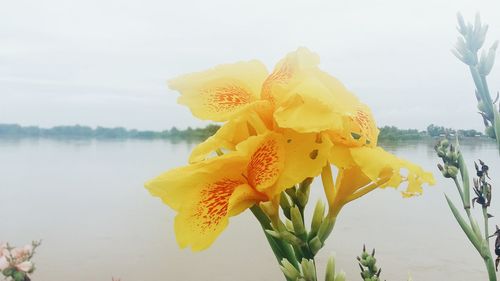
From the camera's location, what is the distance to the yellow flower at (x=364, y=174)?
897mm

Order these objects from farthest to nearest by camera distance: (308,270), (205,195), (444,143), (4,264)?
1. (4,264)
2. (444,143)
3. (205,195)
4. (308,270)

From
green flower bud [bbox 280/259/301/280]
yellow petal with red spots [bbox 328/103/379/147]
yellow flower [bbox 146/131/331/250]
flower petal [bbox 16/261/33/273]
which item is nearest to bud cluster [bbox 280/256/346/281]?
green flower bud [bbox 280/259/301/280]

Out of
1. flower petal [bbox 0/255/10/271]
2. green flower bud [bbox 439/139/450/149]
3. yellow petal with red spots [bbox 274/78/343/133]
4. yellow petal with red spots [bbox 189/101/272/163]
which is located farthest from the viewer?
flower petal [bbox 0/255/10/271]

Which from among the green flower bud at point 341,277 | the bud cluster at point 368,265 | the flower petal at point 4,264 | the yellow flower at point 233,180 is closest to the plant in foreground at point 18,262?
the flower petal at point 4,264

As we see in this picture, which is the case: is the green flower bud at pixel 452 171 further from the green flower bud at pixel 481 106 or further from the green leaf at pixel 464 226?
the green flower bud at pixel 481 106

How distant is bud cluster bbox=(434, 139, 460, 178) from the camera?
1510 mm

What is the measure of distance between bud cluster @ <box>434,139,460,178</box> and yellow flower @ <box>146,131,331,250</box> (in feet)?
2.53

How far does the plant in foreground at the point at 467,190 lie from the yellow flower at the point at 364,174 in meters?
0.54

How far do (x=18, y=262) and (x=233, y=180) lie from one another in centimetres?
313

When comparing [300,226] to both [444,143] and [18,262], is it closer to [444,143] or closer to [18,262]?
[444,143]

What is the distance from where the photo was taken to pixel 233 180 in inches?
38.0

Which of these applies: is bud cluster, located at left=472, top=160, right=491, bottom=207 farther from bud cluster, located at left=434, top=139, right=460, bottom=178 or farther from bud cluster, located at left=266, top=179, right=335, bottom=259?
bud cluster, located at left=266, top=179, right=335, bottom=259

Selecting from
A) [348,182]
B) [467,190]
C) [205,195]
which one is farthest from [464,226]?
[205,195]

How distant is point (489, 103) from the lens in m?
1.34
